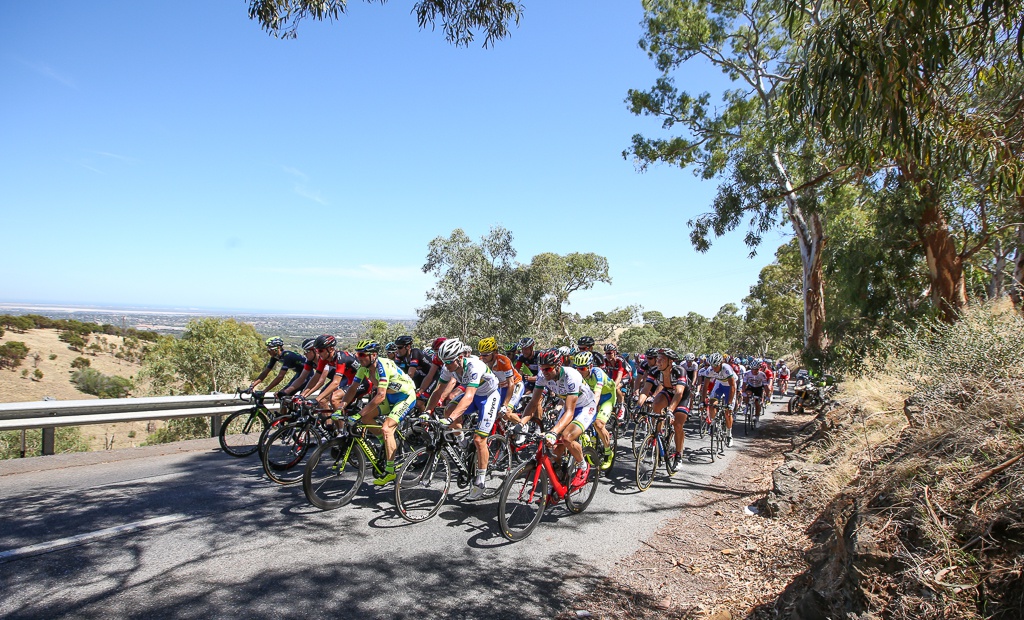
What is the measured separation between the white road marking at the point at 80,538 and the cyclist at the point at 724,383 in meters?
10.3

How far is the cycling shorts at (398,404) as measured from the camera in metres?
7.13

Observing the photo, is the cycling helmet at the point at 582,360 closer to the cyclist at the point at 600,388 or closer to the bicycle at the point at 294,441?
the cyclist at the point at 600,388

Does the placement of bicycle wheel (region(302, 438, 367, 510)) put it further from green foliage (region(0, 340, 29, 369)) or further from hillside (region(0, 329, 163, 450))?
green foliage (region(0, 340, 29, 369))

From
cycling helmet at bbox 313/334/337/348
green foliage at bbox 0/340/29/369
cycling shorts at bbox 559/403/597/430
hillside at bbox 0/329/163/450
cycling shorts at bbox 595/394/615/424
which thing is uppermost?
cycling helmet at bbox 313/334/337/348

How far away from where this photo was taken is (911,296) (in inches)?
628

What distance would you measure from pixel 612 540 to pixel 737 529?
1681 millimetres

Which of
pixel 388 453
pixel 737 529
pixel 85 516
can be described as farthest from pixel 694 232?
pixel 85 516

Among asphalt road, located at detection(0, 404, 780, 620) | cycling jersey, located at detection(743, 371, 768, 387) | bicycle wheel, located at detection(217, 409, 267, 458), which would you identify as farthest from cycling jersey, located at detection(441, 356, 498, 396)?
cycling jersey, located at detection(743, 371, 768, 387)

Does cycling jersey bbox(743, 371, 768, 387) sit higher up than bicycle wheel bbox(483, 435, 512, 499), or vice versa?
cycling jersey bbox(743, 371, 768, 387)

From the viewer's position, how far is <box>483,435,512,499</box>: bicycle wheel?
706 cm

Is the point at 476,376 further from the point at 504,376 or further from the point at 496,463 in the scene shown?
the point at 504,376

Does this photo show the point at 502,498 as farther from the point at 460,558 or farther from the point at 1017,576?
the point at 1017,576

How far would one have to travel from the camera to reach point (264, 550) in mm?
4977

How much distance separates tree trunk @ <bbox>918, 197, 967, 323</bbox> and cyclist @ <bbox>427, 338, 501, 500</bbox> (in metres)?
12.3
